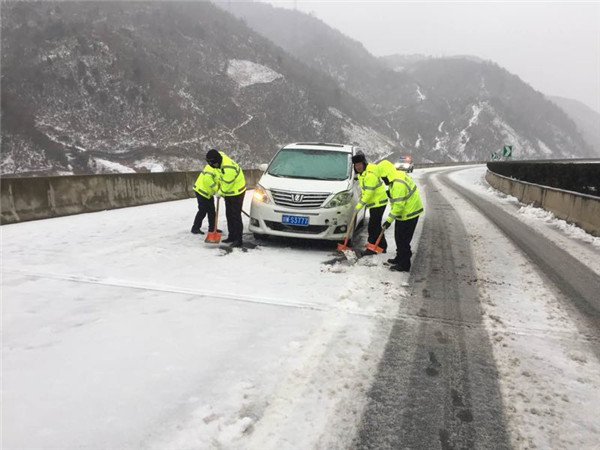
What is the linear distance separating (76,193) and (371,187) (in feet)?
26.7

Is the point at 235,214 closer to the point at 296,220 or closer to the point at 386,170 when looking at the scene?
the point at 296,220

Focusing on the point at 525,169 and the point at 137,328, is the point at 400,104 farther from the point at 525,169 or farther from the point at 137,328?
the point at 137,328

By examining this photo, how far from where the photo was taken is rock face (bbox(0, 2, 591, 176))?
7469 centimetres

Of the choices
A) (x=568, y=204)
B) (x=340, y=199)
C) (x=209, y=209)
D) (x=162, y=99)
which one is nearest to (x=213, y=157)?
(x=209, y=209)

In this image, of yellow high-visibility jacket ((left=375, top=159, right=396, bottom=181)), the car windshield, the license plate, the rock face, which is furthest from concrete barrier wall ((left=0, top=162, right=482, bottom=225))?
the rock face

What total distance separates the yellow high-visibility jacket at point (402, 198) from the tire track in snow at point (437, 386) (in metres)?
1.30

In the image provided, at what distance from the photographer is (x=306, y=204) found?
277 inches

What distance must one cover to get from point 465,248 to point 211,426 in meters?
6.49

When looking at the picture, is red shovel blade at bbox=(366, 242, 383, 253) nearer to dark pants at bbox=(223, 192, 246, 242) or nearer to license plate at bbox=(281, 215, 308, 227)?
license plate at bbox=(281, 215, 308, 227)

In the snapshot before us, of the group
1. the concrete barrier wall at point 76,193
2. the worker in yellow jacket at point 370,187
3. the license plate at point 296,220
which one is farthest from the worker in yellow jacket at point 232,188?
the concrete barrier wall at point 76,193

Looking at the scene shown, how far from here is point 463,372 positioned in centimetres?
334

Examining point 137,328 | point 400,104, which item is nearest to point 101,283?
point 137,328

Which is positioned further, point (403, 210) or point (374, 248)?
point (374, 248)

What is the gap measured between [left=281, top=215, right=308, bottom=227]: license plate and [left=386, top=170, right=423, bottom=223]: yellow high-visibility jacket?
57.3 inches
